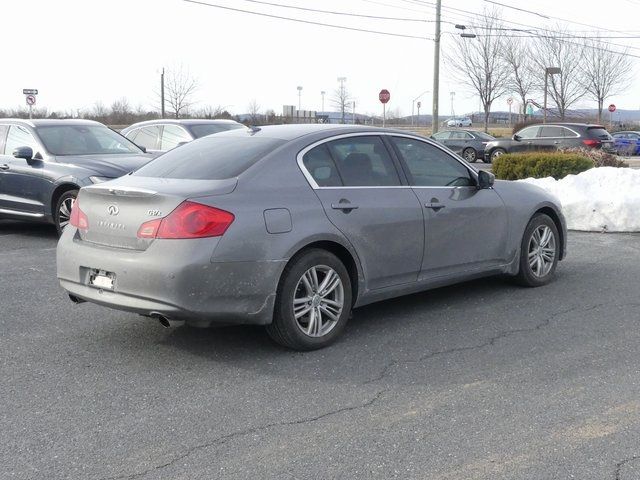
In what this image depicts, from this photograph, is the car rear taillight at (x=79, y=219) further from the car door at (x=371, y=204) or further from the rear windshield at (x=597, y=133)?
the rear windshield at (x=597, y=133)

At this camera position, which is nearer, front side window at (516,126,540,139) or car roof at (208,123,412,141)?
car roof at (208,123,412,141)

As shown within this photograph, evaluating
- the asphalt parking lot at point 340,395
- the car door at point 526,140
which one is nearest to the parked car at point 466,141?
the car door at point 526,140

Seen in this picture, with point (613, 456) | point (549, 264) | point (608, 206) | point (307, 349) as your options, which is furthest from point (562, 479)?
point (608, 206)

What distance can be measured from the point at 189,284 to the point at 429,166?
2502mm

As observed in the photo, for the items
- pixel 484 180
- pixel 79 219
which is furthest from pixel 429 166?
pixel 79 219

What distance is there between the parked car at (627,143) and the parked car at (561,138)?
9.96 m

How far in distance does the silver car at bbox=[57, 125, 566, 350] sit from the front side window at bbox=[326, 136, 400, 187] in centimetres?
1

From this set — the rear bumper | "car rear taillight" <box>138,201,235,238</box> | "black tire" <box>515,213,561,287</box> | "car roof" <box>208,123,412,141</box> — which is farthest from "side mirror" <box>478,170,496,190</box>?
"car rear taillight" <box>138,201,235,238</box>

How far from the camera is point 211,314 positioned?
4.84 m

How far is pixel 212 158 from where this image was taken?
5.63 metres

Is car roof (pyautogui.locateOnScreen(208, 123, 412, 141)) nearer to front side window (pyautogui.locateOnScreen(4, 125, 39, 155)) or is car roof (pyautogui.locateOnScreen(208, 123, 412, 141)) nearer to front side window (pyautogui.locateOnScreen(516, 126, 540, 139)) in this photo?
front side window (pyautogui.locateOnScreen(4, 125, 39, 155))

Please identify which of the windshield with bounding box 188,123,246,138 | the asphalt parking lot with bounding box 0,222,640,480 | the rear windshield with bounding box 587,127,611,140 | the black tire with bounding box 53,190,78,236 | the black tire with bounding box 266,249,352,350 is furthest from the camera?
the rear windshield with bounding box 587,127,611,140

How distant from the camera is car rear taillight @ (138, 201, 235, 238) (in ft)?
15.8

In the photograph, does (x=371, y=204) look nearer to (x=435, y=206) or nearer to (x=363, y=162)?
(x=363, y=162)
